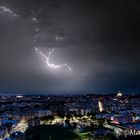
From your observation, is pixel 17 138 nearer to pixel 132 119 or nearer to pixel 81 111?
→ pixel 132 119

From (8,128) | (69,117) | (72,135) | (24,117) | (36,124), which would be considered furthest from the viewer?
(24,117)

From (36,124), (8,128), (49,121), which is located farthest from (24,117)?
(8,128)

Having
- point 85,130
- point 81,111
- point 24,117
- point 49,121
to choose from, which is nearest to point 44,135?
point 85,130

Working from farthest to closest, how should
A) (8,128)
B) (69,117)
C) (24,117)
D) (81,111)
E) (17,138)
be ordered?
1. (81,111)
2. (24,117)
3. (69,117)
4. (8,128)
5. (17,138)

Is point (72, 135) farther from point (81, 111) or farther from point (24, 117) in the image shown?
point (81, 111)

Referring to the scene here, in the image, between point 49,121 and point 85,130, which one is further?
point 49,121

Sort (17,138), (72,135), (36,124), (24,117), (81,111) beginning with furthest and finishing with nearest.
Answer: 1. (81,111)
2. (24,117)
3. (36,124)
4. (72,135)
5. (17,138)

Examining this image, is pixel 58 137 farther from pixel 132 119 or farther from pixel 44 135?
pixel 132 119

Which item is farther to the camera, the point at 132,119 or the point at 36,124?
the point at 132,119

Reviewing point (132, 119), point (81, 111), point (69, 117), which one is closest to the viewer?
point (132, 119)
